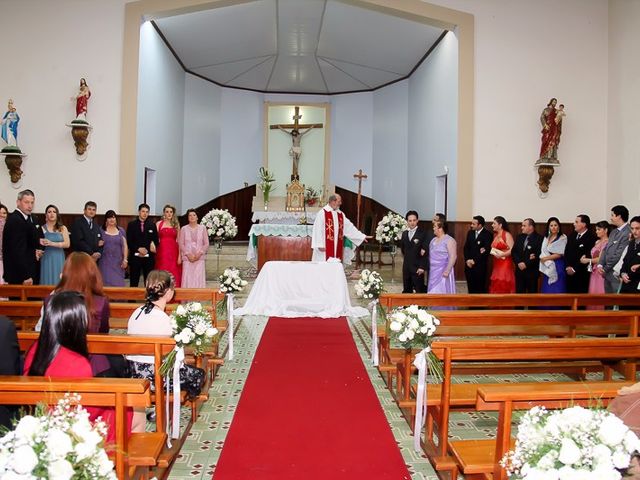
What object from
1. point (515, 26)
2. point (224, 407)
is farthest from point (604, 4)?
point (224, 407)

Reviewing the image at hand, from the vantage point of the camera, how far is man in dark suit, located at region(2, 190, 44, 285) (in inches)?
215

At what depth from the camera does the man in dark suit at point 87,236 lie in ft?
20.4

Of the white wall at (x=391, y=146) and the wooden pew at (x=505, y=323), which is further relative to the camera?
the white wall at (x=391, y=146)

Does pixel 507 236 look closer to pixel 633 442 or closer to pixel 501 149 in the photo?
pixel 501 149

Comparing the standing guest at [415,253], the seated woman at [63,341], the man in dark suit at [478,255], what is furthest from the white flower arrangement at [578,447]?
the man in dark suit at [478,255]

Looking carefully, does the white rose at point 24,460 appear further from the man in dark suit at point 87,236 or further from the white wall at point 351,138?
the white wall at point 351,138

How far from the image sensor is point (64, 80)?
8820mm

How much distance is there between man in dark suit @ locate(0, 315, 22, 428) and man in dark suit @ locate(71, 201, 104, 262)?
4168 mm

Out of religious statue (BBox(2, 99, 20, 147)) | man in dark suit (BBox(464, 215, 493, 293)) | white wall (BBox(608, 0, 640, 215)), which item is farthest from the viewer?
religious statue (BBox(2, 99, 20, 147))

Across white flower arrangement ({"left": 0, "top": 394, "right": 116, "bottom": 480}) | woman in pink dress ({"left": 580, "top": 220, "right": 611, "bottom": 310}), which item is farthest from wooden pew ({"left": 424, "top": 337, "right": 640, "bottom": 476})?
woman in pink dress ({"left": 580, "top": 220, "right": 611, "bottom": 310})

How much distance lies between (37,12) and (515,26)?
7.63 meters

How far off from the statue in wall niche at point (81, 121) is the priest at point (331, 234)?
13.0 feet

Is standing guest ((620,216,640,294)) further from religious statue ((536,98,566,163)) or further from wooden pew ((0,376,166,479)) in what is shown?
wooden pew ((0,376,166,479))

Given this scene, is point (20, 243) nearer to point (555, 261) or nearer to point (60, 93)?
point (60, 93)
